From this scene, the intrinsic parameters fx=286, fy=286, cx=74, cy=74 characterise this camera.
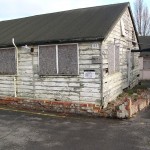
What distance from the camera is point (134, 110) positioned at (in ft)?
38.9

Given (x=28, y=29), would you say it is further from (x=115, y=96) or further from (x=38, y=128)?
(x=38, y=128)

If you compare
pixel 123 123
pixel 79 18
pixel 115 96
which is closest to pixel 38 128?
pixel 123 123

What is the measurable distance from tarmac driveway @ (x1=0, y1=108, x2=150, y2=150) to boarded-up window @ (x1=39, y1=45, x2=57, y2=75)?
7.43ft

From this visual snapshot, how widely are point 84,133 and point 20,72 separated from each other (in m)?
5.90

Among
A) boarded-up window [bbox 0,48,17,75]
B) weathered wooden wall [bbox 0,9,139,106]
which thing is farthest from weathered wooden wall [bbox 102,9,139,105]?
boarded-up window [bbox 0,48,17,75]

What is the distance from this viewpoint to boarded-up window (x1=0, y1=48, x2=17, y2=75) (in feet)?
46.3

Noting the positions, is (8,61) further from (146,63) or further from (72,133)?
(146,63)

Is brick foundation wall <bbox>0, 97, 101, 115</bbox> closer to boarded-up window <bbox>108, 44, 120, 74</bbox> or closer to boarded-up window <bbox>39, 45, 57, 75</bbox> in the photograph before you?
boarded-up window <bbox>39, 45, 57, 75</bbox>

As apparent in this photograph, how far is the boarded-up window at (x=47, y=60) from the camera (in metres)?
12.8

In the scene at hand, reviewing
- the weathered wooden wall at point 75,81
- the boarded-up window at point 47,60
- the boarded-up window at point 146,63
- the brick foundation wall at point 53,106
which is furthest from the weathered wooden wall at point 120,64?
the boarded-up window at point 146,63

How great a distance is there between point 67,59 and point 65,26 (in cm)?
233

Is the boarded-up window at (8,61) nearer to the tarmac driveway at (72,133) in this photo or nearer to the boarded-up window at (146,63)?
the tarmac driveway at (72,133)

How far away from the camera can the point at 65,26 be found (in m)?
14.0

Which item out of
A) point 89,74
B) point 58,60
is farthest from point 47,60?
point 89,74
